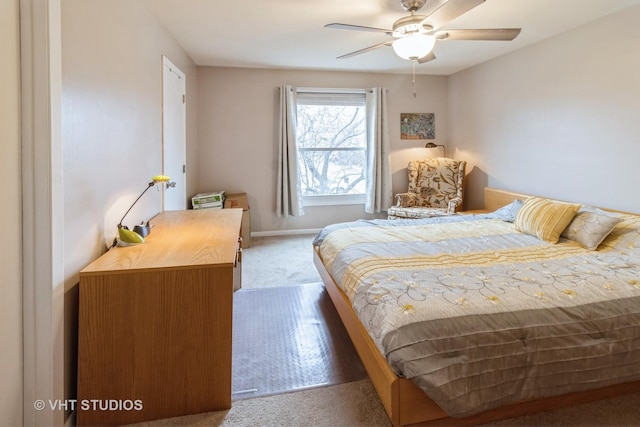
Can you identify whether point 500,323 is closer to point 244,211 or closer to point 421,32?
point 421,32

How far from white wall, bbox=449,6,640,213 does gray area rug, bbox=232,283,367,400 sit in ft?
8.44

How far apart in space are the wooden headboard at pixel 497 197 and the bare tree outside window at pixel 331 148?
5.68ft

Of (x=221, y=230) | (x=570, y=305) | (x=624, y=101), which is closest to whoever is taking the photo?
(x=570, y=305)

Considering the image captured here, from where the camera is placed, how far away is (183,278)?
155 centimetres

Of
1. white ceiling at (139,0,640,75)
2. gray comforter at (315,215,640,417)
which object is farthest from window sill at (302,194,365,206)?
gray comforter at (315,215,640,417)

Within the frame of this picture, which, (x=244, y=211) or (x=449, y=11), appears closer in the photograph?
(x=449, y=11)

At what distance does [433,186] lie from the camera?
4754 mm

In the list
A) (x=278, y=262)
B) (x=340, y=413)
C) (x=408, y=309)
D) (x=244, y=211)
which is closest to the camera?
(x=408, y=309)

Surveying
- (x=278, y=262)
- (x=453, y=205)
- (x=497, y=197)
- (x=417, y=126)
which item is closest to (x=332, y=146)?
(x=417, y=126)

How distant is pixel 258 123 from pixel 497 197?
324 centimetres

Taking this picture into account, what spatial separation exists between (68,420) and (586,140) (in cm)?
413

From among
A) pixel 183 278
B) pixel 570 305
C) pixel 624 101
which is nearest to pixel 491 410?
pixel 570 305

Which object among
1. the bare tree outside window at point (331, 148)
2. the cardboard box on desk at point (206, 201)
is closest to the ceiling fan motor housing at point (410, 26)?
the bare tree outside window at point (331, 148)

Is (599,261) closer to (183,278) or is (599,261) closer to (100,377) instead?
(183,278)
